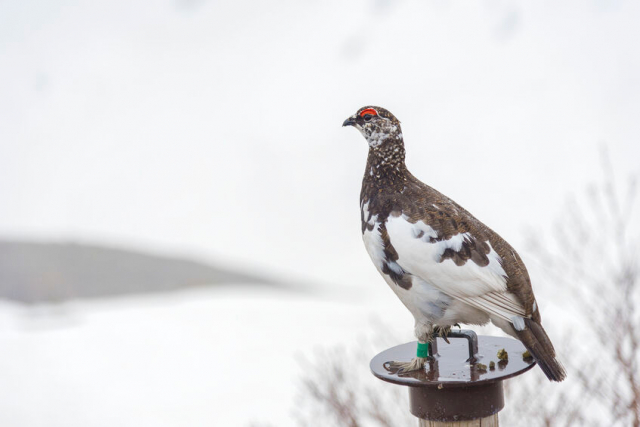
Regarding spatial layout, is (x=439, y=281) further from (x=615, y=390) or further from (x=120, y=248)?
(x=120, y=248)

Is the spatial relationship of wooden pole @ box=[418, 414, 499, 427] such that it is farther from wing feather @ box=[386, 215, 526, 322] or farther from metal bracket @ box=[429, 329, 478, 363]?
wing feather @ box=[386, 215, 526, 322]

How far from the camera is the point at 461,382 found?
5.53 feet

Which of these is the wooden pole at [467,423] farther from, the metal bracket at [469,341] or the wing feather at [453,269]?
the wing feather at [453,269]

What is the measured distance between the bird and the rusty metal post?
56mm

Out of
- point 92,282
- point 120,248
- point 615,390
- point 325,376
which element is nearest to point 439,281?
point 615,390

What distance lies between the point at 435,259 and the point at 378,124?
433 millimetres

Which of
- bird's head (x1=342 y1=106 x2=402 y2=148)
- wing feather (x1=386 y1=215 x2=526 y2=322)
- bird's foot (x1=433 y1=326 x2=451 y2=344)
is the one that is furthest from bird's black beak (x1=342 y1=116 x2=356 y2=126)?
bird's foot (x1=433 y1=326 x2=451 y2=344)

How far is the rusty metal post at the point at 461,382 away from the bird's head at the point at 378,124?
599 mm

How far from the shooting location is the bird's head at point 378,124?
1.93m

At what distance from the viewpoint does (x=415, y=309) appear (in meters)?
1.86

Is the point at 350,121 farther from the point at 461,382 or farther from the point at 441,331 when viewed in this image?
the point at 461,382

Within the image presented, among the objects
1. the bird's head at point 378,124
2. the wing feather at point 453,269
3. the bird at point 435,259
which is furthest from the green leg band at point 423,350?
the bird's head at point 378,124

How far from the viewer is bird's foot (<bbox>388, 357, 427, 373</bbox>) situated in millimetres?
1824

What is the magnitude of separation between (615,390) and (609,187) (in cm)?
79
